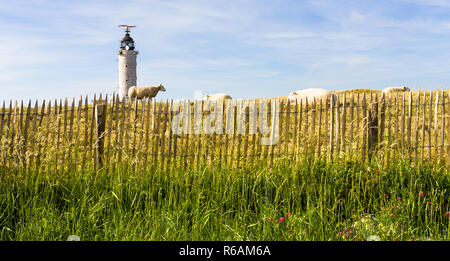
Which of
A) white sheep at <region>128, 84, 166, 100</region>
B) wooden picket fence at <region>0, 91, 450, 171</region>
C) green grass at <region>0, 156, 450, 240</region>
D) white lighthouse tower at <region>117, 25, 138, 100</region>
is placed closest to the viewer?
green grass at <region>0, 156, 450, 240</region>

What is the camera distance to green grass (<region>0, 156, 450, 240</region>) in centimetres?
348

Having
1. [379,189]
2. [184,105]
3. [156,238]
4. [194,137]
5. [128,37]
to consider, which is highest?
[128,37]

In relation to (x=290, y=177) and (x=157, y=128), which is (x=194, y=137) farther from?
(x=290, y=177)

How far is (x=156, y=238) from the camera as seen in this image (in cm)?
338

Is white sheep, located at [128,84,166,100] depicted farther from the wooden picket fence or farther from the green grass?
the green grass

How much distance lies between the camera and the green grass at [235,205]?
137 inches

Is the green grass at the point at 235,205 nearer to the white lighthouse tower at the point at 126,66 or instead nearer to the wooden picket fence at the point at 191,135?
the wooden picket fence at the point at 191,135

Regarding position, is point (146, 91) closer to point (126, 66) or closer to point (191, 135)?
point (126, 66)

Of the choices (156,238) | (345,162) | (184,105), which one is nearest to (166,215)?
(156,238)

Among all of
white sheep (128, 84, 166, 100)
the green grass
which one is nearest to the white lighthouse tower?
white sheep (128, 84, 166, 100)

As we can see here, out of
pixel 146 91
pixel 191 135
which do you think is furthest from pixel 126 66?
pixel 191 135

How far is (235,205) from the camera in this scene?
4.25 m

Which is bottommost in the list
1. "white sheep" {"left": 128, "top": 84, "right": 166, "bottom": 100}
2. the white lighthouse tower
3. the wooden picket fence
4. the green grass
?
the green grass

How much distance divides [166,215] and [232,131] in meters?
2.26
